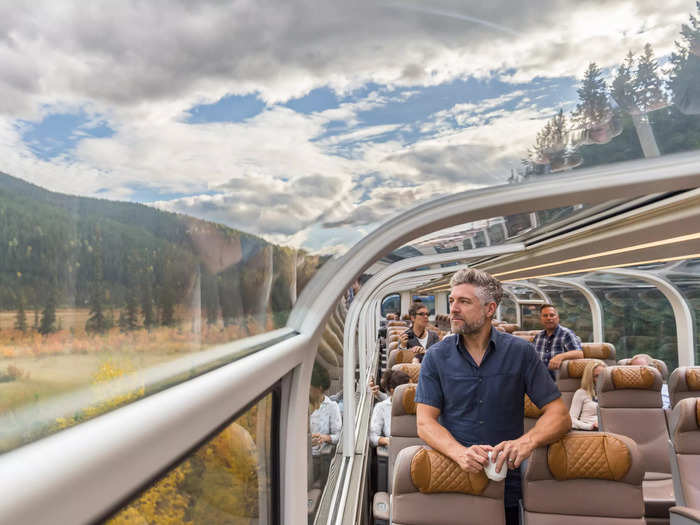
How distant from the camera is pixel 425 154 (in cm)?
193

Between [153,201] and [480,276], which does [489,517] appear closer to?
[480,276]

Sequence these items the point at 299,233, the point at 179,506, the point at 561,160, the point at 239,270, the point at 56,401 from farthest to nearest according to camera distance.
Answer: the point at 561,160 < the point at 299,233 < the point at 239,270 < the point at 179,506 < the point at 56,401

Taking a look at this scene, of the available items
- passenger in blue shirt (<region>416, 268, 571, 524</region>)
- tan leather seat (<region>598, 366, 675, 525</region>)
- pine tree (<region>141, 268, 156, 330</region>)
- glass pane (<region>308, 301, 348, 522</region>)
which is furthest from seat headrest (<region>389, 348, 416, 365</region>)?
pine tree (<region>141, 268, 156, 330</region>)

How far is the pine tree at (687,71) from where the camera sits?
1668 millimetres

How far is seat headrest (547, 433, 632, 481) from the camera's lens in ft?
7.57

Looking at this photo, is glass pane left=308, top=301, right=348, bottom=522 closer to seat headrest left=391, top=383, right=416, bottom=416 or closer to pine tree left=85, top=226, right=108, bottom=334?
seat headrest left=391, top=383, right=416, bottom=416

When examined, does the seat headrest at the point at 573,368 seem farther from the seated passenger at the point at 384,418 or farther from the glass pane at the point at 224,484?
the glass pane at the point at 224,484

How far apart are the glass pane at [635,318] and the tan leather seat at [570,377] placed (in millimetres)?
5266

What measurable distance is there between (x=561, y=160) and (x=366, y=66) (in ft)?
4.86

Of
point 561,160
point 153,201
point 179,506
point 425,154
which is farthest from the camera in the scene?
point 561,160

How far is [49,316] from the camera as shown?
55 cm

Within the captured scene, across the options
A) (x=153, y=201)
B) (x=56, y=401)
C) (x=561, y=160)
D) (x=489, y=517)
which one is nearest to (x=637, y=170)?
(x=561, y=160)

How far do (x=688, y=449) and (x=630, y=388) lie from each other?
1223mm

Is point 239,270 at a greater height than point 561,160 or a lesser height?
lesser
